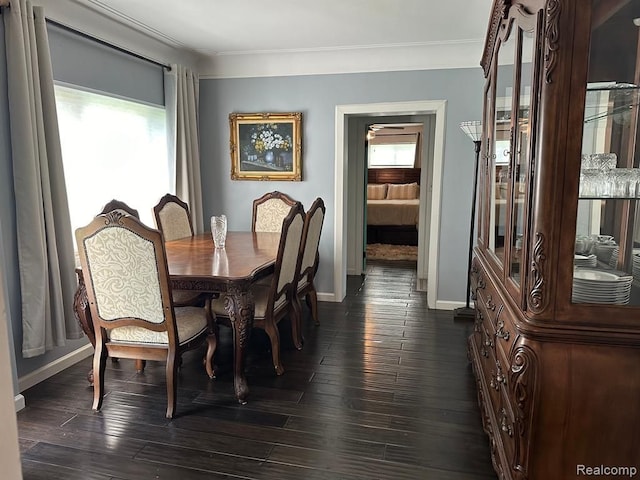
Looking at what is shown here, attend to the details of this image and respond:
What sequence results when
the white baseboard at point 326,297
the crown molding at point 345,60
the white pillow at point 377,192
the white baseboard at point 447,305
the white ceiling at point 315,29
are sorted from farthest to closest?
the white pillow at point 377,192
the white baseboard at point 326,297
the white baseboard at point 447,305
the crown molding at point 345,60
the white ceiling at point 315,29

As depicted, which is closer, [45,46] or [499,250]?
[499,250]

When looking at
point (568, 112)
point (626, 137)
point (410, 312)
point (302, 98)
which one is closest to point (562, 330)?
point (568, 112)

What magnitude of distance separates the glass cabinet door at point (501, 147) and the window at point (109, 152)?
281 centimetres

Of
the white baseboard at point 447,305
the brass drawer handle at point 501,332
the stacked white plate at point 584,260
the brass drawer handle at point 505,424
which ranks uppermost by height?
the stacked white plate at point 584,260

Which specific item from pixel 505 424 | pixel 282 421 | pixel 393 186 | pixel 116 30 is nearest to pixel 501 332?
pixel 505 424

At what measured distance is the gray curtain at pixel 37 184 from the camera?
8.18ft

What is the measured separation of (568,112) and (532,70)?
8.9 inches

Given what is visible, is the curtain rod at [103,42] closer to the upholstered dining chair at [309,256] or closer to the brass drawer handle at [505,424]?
the upholstered dining chair at [309,256]

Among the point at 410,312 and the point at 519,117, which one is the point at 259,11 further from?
the point at 410,312

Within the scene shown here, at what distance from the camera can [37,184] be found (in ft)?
8.51

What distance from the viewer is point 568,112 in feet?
4.03

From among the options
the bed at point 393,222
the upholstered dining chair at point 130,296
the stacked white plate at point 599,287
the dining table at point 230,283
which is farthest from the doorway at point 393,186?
the stacked white plate at point 599,287

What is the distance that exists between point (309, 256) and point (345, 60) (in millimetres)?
2000

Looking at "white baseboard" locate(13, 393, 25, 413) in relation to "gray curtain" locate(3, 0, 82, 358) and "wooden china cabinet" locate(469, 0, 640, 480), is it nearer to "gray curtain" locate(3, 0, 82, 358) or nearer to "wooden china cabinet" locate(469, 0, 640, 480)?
"gray curtain" locate(3, 0, 82, 358)
